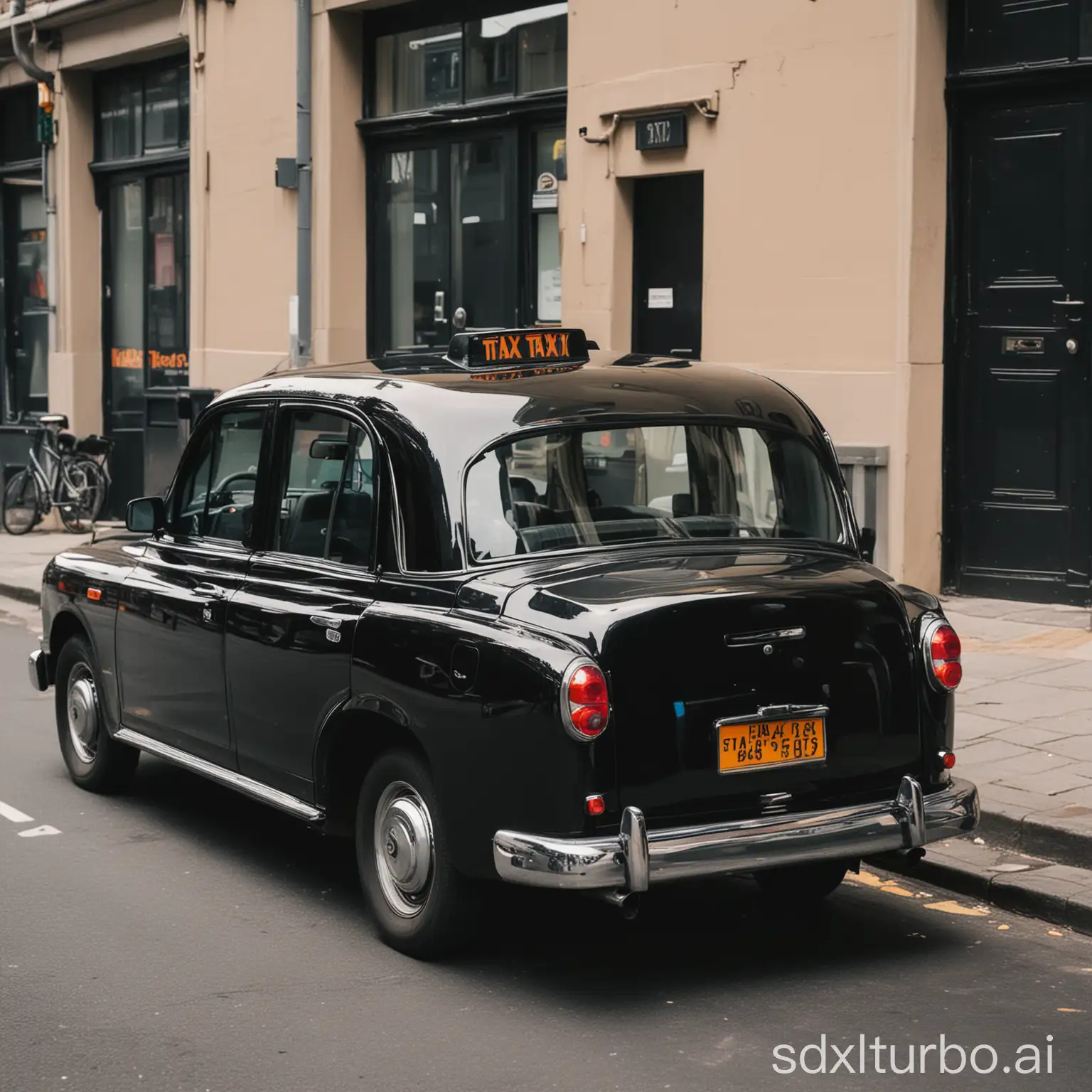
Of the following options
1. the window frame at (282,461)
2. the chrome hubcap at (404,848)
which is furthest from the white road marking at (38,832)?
the chrome hubcap at (404,848)

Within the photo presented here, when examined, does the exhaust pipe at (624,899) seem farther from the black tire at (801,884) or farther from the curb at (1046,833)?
the curb at (1046,833)

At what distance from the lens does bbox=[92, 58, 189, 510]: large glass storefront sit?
19.4m

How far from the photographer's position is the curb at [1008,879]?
5.96 meters

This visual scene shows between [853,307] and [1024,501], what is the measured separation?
1.69 m

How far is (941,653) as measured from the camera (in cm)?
557

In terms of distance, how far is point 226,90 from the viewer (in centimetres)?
1798

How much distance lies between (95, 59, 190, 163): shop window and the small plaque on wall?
24.7 feet

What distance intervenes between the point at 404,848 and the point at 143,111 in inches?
634

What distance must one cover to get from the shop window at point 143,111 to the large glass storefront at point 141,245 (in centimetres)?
1

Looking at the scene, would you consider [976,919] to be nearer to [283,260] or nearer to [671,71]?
[671,71]

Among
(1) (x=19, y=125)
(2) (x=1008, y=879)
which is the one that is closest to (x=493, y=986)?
(2) (x=1008, y=879)

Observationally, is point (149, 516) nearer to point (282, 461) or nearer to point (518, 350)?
point (282, 461)

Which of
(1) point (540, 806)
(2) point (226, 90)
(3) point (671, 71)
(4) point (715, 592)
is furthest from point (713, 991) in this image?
(2) point (226, 90)

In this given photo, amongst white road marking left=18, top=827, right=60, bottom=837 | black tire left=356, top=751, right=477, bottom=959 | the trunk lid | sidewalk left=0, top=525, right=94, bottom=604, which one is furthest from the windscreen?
sidewalk left=0, top=525, right=94, bottom=604
